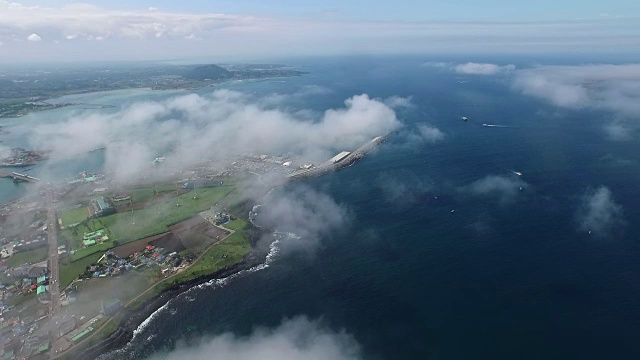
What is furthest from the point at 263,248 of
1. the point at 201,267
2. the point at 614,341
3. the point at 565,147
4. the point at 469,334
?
the point at 565,147

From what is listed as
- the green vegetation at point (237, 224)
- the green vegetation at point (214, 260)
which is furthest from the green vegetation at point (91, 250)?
the green vegetation at point (237, 224)

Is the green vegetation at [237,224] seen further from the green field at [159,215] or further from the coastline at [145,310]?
the coastline at [145,310]

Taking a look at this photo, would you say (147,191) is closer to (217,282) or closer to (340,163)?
(217,282)

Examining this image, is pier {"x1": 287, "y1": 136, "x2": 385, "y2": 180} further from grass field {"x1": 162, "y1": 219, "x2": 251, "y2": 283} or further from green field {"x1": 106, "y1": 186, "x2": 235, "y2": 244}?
grass field {"x1": 162, "y1": 219, "x2": 251, "y2": 283}

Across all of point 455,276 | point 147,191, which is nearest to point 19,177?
point 147,191

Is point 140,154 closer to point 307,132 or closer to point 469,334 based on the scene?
point 307,132
